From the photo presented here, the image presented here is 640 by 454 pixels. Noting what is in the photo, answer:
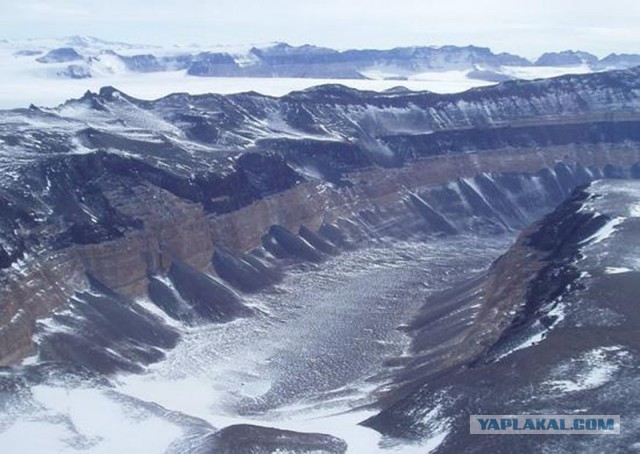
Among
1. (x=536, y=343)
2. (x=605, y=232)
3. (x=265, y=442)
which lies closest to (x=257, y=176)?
(x=605, y=232)

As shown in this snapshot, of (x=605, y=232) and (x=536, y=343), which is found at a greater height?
(x=605, y=232)

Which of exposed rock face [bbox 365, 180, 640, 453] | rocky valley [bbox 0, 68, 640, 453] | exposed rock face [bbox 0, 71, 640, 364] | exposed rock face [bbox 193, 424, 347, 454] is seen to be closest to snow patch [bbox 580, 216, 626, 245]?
exposed rock face [bbox 365, 180, 640, 453]

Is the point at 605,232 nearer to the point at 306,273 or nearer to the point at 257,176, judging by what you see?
the point at 306,273

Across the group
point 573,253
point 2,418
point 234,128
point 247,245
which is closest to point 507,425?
point 2,418

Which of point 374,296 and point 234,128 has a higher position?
point 234,128

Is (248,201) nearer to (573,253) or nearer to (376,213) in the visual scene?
(376,213)

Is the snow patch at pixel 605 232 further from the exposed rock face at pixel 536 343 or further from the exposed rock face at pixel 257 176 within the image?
the exposed rock face at pixel 257 176
